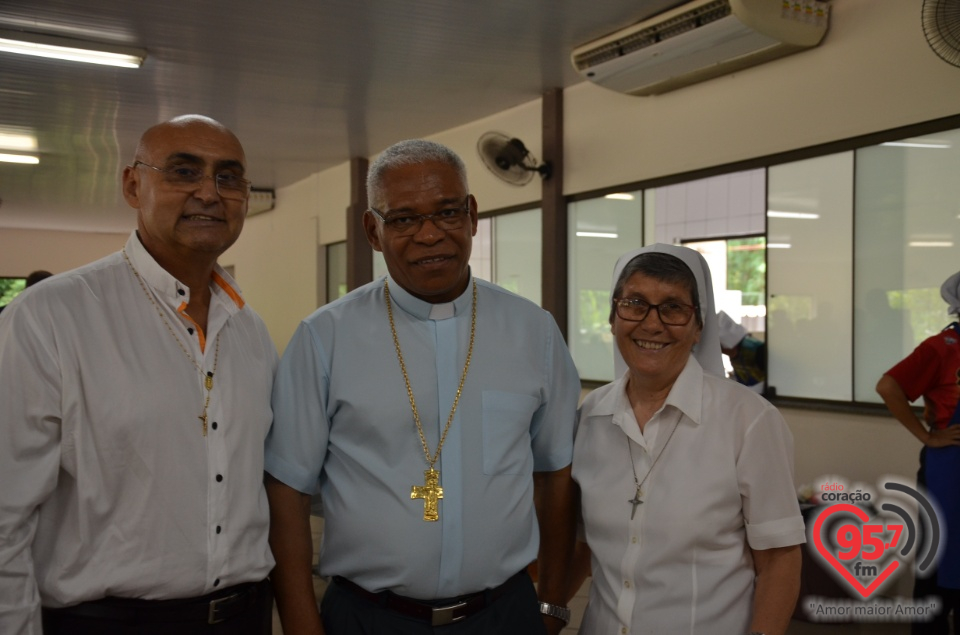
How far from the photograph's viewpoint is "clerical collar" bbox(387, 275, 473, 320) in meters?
2.09

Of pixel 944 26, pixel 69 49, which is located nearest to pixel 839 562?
pixel 944 26

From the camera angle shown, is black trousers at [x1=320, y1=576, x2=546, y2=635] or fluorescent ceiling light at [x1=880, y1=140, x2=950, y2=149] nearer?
black trousers at [x1=320, y1=576, x2=546, y2=635]

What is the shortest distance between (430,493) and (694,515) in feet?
2.07

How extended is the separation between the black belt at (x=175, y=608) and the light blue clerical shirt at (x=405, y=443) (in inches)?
9.2

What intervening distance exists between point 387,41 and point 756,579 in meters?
5.79

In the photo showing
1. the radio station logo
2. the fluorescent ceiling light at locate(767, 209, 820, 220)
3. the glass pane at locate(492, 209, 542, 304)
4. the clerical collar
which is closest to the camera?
the clerical collar

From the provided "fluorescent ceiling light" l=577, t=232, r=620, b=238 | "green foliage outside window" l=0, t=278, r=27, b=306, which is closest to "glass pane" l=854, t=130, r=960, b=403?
"fluorescent ceiling light" l=577, t=232, r=620, b=238

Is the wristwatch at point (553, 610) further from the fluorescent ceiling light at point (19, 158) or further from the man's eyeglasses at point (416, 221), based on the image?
the fluorescent ceiling light at point (19, 158)

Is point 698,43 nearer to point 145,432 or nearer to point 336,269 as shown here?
point 145,432

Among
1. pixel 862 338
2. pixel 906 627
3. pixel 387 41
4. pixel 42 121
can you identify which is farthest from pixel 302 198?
pixel 906 627

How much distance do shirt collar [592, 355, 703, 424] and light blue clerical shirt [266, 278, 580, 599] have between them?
0.22 meters

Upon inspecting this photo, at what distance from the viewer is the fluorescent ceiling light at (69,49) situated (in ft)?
20.8

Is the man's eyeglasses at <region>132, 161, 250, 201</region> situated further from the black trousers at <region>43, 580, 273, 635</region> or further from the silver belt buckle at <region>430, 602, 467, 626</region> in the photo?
the silver belt buckle at <region>430, 602, 467, 626</region>

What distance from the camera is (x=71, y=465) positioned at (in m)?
1.69
